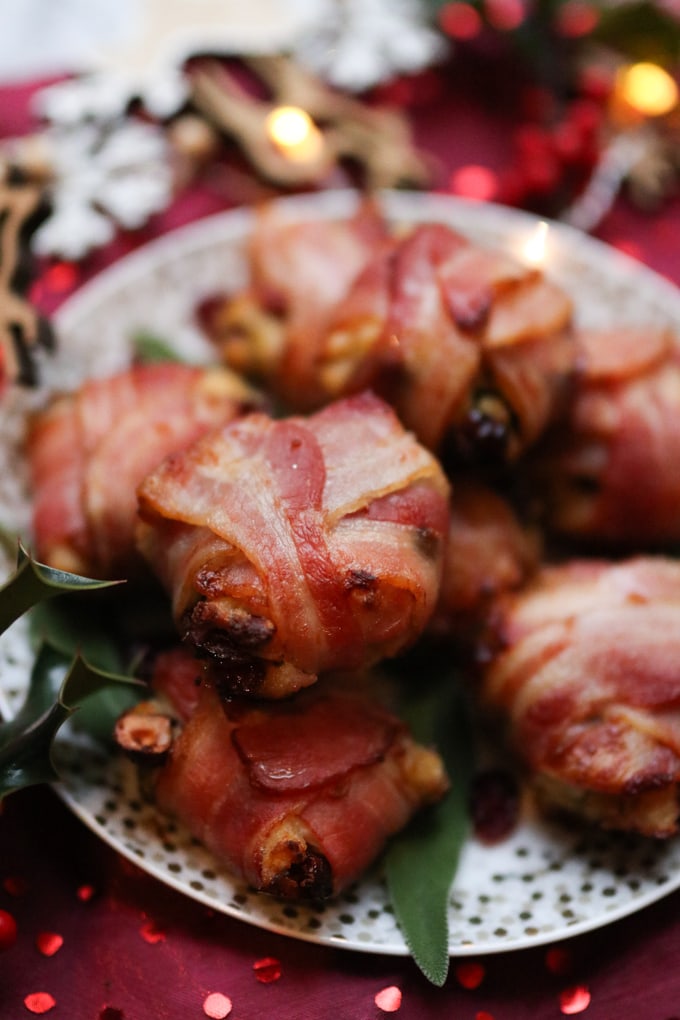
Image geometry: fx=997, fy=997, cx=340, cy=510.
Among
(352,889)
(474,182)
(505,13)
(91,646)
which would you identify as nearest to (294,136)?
(474,182)

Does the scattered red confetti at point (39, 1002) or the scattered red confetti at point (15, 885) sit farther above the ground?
the scattered red confetti at point (15, 885)

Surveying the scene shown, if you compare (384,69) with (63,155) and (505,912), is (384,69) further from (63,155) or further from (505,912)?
(505,912)

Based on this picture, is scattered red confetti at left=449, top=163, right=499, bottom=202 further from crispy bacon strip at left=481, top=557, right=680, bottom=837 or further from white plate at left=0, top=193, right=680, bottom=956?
crispy bacon strip at left=481, top=557, right=680, bottom=837

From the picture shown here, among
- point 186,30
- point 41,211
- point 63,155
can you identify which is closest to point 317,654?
point 41,211

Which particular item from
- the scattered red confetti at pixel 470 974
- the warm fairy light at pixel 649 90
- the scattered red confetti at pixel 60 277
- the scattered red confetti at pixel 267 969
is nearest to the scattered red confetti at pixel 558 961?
the scattered red confetti at pixel 470 974

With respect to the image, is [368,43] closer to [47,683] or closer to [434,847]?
[47,683]

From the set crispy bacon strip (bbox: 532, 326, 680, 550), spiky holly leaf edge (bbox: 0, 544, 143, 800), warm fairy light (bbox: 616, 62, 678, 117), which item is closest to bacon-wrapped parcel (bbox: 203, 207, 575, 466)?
crispy bacon strip (bbox: 532, 326, 680, 550)

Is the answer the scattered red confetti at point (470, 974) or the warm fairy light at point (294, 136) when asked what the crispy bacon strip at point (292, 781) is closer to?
the scattered red confetti at point (470, 974)
